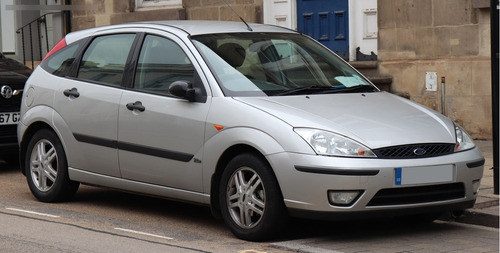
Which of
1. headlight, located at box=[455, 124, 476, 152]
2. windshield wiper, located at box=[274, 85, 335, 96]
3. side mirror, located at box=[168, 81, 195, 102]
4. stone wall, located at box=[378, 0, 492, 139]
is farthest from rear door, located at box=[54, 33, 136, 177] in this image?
stone wall, located at box=[378, 0, 492, 139]

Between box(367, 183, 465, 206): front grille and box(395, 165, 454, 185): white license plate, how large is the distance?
7 centimetres

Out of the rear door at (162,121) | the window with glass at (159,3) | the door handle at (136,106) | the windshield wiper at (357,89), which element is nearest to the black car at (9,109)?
the rear door at (162,121)

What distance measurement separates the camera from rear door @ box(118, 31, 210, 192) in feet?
25.3

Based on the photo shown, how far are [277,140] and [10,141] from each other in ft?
16.5

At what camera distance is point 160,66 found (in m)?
8.27

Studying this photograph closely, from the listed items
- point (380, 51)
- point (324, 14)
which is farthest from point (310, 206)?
point (324, 14)

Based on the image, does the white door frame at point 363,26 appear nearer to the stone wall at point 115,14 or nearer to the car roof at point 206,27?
the stone wall at point 115,14

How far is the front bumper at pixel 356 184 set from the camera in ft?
22.4

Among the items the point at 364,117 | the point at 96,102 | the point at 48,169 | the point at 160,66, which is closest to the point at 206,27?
the point at 160,66

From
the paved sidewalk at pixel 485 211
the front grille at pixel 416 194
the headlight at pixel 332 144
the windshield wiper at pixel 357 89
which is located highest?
the windshield wiper at pixel 357 89

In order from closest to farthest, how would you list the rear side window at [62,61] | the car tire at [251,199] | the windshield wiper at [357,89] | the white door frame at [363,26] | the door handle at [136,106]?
the car tire at [251,199], the windshield wiper at [357,89], the door handle at [136,106], the rear side window at [62,61], the white door frame at [363,26]

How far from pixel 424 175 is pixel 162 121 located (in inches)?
81.6

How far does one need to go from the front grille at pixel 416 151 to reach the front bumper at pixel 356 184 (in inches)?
1.8

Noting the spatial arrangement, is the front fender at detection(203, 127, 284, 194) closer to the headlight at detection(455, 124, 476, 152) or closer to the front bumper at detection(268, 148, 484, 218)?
the front bumper at detection(268, 148, 484, 218)
